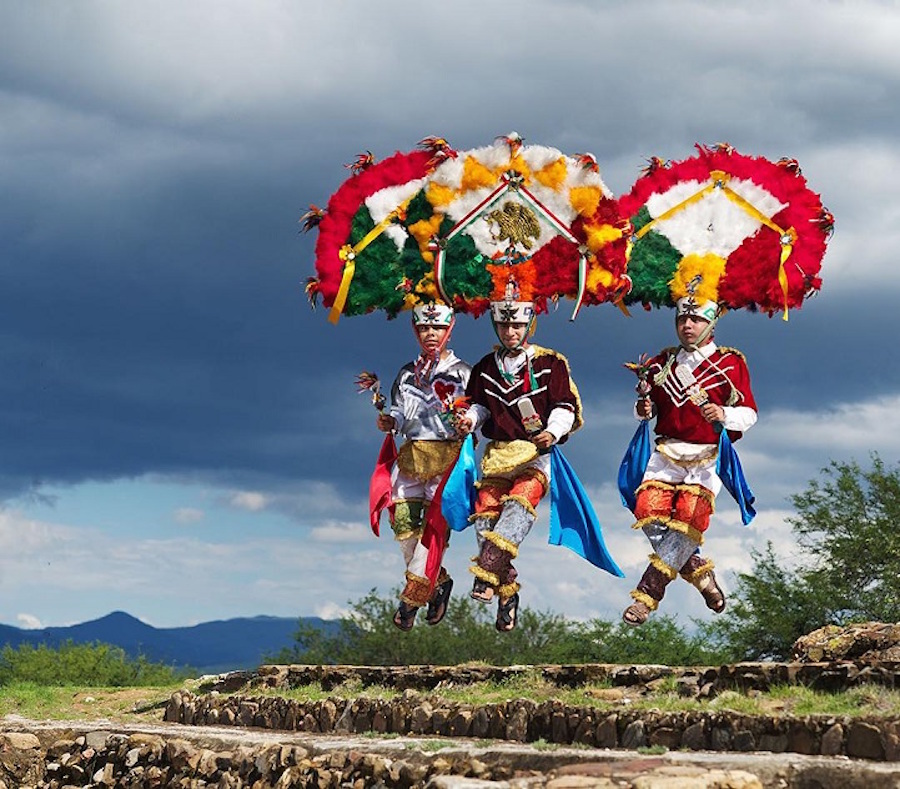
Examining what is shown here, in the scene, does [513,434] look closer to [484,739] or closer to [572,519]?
[572,519]

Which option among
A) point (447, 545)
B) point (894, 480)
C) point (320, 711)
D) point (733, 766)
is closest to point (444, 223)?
point (447, 545)

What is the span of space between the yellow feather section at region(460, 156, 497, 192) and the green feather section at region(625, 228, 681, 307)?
5.81 feet

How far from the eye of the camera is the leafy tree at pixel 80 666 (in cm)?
2802

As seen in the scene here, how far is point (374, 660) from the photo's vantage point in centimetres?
2556

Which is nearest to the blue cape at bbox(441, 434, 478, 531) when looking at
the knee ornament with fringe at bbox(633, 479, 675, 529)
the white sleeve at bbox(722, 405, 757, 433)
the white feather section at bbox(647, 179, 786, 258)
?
the knee ornament with fringe at bbox(633, 479, 675, 529)

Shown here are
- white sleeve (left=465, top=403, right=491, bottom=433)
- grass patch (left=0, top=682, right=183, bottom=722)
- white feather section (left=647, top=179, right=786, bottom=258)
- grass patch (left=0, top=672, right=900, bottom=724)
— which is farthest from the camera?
grass patch (left=0, top=682, right=183, bottom=722)

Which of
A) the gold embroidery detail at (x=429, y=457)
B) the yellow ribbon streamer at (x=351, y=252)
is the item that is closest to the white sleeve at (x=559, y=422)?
the gold embroidery detail at (x=429, y=457)

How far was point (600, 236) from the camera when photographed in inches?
642

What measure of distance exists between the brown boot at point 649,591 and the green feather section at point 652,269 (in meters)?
2.83

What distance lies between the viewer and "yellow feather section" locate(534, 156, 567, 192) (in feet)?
54.1

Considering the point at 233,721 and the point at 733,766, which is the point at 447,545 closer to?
the point at 233,721

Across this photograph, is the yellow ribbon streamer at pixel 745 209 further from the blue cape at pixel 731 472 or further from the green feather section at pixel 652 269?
the blue cape at pixel 731 472

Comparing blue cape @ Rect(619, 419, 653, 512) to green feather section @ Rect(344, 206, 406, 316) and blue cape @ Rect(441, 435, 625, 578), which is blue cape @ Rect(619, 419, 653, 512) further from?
green feather section @ Rect(344, 206, 406, 316)

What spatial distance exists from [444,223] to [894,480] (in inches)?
495
